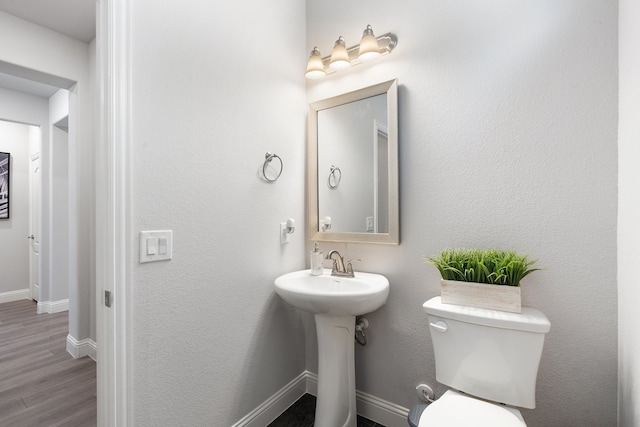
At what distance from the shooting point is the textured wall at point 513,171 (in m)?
1.13

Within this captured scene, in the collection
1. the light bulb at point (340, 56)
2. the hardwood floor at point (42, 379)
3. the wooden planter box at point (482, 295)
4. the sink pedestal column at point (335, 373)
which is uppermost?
the light bulb at point (340, 56)

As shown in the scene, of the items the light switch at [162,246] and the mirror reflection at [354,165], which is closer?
the light switch at [162,246]

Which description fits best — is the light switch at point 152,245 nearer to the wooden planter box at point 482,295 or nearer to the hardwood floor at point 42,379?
the wooden planter box at point 482,295

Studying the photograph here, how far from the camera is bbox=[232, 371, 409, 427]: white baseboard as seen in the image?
5.05ft

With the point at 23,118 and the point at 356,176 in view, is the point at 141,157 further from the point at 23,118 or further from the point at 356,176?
the point at 23,118

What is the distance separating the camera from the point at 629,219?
970mm

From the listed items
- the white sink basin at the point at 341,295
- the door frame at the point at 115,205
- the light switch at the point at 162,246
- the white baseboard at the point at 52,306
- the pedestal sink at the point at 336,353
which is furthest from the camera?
the white baseboard at the point at 52,306

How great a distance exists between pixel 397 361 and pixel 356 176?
1024 mm

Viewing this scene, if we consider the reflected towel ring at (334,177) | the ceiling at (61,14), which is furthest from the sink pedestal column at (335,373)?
the ceiling at (61,14)

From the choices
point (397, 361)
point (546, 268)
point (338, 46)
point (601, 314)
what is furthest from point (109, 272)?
point (601, 314)

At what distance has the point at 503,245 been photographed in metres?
1.30

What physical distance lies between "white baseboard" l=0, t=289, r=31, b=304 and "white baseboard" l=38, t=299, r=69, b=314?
2.76 ft

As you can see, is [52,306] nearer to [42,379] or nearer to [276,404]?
[42,379]

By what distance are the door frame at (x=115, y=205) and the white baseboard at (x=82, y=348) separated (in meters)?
1.77
